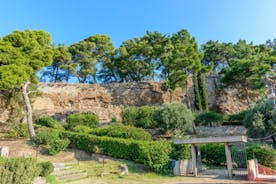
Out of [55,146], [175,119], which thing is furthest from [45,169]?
[175,119]

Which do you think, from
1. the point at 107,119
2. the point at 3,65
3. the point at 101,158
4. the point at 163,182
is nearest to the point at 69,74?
the point at 107,119

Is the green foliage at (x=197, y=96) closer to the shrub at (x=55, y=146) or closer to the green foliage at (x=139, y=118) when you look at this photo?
the green foliage at (x=139, y=118)

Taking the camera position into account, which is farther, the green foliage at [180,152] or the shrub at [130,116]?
the shrub at [130,116]

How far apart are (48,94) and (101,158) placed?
15.1 metres

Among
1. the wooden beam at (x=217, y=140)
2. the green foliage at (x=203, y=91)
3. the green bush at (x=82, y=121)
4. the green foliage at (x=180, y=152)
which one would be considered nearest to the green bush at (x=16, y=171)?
the wooden beam at (x=217, y=140)

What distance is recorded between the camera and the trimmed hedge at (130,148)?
35.7 feet

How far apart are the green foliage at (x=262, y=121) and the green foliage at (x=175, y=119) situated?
4.23m

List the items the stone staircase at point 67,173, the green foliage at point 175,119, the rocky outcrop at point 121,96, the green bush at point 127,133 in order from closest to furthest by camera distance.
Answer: the stone staircase at point 67,173 < the green bush at point 127,133 < the green foliage at point 175,119 < the rocky outcrop at point 121,96

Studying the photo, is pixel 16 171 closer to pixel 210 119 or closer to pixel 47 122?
pixel 47 122

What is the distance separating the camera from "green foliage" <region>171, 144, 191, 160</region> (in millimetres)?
11531

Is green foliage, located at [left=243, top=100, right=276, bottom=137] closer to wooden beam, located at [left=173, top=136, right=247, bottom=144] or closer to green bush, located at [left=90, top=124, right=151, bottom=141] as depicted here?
wooden beam, located at [left=173, top=136, right=247, bottom=144]

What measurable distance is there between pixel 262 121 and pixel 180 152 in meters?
6.96

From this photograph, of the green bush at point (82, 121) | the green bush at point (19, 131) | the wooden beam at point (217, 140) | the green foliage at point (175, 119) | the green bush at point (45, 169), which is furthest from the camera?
the green bush at point (82, 121)

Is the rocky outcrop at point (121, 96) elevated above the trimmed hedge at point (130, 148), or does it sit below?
above
